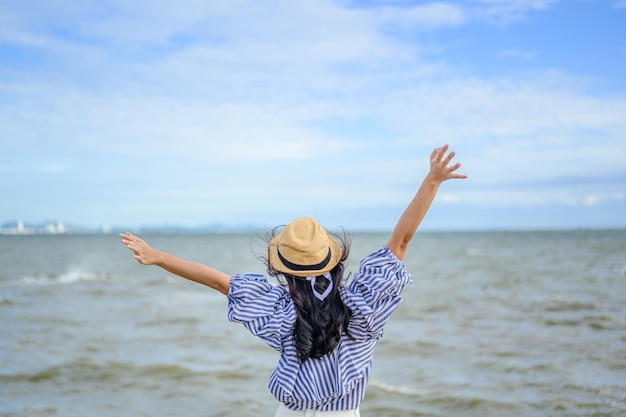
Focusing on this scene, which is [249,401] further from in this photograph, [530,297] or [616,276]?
[616,276]

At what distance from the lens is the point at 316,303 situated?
270cm

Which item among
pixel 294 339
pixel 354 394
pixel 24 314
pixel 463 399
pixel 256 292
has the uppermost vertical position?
pixel 256 292

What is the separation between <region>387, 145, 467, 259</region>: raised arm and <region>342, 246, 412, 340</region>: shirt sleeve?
0.22 ft

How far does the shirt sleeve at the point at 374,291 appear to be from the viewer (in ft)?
8.82

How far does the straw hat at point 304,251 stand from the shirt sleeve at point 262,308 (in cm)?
12

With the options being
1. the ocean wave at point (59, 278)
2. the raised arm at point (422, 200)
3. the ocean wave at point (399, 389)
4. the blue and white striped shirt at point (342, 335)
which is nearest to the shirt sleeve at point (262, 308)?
the blue and white striped shirt at point (342, 335)

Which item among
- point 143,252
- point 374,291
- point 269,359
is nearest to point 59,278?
point 269,359

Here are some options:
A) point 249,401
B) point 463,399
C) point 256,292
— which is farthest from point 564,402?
point 256,292

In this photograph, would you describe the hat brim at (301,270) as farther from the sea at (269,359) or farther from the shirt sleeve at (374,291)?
the sea at (269,359)

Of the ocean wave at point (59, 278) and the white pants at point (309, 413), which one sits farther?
the ocean wave at point (59, 278)

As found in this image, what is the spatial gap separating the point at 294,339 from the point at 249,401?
5.51m

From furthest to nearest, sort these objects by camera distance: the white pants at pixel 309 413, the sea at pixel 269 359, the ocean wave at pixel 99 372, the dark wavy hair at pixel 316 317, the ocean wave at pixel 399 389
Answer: the ocean wave at pixel 99 372 → the ocean wave at pixel 399 389 → the sea at pixel 269 359 → the white pants at pixel 309 413 → the dark wavy hair at pixel 316 317

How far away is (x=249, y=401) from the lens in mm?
7891

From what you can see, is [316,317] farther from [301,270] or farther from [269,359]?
[269,359]
